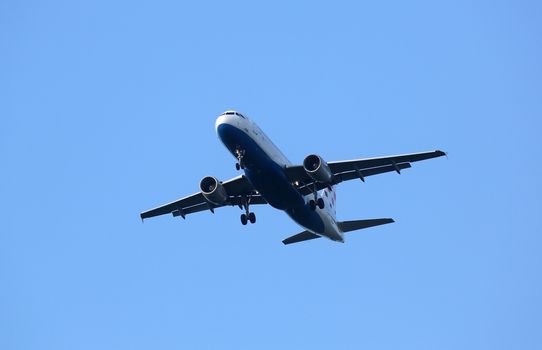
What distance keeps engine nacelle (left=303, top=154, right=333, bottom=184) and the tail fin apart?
601 cm

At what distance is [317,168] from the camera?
55.0m

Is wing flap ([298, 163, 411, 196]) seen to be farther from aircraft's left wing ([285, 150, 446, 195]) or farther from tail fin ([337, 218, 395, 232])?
tail fin ([337, 218, 395, 232])

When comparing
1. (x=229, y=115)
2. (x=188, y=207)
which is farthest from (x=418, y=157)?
(x=188, y=207)

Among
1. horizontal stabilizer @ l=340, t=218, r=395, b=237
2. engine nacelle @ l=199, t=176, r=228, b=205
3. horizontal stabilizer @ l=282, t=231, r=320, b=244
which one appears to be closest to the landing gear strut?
horizontal stabilizer @ l=340, t=218, r=395, b=237

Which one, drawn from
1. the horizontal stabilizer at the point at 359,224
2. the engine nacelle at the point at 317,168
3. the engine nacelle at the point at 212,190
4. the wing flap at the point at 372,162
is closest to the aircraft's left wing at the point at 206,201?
the engine nacelle at the point at 212,190

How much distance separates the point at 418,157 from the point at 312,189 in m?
7.02

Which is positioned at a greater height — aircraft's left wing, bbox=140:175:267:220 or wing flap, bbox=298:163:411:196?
aircraft's left wing, bbox=140:175:267:220

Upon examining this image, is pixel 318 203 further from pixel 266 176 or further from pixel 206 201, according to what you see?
pixel 206 201

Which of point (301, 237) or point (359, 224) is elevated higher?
point (301, 237)

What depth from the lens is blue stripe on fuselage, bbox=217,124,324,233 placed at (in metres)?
53.7

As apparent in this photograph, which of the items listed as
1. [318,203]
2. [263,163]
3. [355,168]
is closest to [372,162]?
[355,168]

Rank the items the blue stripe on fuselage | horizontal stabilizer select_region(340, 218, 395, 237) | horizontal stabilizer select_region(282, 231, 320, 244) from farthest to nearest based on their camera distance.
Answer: horizontal stabilizer select_region(282, 231, 320, 244) → horizontal stabilizer select_region(340, 218, 395, 237) → the blue stripe on fuselage

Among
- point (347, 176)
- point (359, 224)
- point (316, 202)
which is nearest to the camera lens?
point (316, 202)

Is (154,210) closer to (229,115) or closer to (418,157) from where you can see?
(229,115)
